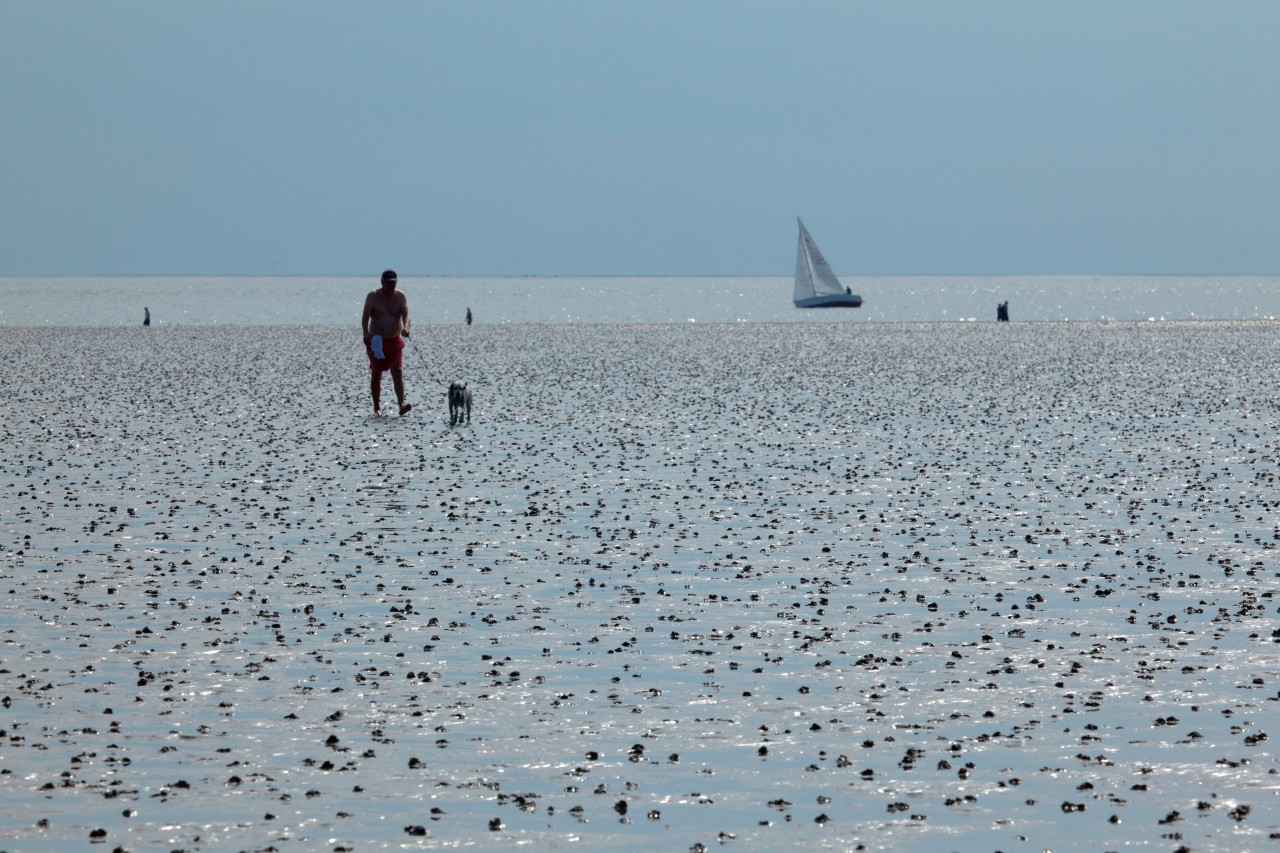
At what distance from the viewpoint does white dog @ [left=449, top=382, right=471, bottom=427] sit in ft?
94.3

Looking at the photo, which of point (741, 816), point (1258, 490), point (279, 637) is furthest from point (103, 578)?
point (1258, 490)

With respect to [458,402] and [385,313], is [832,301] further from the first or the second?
[385,313]

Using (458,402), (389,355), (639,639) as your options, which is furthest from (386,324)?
(639,639)

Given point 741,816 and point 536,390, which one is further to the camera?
point 536,390

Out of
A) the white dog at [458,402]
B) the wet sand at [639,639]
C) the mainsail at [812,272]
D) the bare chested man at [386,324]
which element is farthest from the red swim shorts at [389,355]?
the mainsail at [812,272]

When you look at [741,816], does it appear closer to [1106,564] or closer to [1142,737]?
[1142,737]

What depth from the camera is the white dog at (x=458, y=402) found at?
2875 centimetres

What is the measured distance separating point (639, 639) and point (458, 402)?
17.6 metres

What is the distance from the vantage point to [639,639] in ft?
37.8

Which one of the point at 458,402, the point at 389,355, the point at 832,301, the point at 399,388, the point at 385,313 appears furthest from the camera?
the point at 832,301

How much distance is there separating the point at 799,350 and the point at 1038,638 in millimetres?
53484

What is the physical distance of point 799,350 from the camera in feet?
212

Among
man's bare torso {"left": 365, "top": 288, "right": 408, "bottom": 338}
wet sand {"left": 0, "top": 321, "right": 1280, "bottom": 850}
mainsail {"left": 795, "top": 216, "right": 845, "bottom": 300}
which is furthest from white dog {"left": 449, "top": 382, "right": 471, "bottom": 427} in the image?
mainsail {"left": 795, "top": 216, "right": 845, "bottom": 300}

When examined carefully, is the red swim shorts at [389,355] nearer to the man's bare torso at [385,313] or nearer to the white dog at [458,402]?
the man's bare torso at [385,313]
